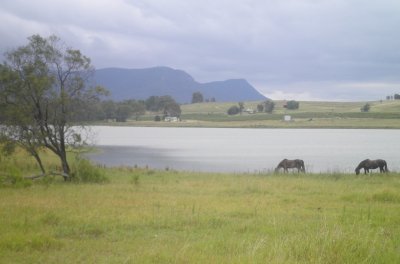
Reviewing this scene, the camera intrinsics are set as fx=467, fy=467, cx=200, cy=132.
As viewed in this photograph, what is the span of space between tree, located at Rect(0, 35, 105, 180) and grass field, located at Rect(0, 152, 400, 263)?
5.89 meters

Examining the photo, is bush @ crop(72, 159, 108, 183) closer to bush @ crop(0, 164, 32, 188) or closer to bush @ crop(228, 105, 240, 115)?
bush @ crop(0, 164, 32, 188)

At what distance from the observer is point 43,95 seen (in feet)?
94.2

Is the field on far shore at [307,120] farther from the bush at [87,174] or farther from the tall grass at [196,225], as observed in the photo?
the tall grass at [196,225]

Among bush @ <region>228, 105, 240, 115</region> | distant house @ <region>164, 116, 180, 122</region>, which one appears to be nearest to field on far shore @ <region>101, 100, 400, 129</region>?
distant house @ <region>164, 116, 180, 122</region>

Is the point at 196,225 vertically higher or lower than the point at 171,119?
lower

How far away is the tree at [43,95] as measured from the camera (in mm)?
28188

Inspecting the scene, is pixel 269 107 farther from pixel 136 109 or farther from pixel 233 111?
pixel 136 109

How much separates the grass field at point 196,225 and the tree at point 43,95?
589 centimetres

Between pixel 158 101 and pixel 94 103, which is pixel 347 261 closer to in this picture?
pixel 94 103

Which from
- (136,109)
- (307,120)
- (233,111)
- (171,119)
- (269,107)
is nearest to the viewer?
(307,120)

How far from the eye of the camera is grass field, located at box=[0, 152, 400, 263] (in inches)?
365

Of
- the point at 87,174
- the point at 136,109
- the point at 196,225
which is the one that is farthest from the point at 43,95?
the point at 136,109

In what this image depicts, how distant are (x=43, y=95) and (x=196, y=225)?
60.9 feet

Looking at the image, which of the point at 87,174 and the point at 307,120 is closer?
the point at 87,174
